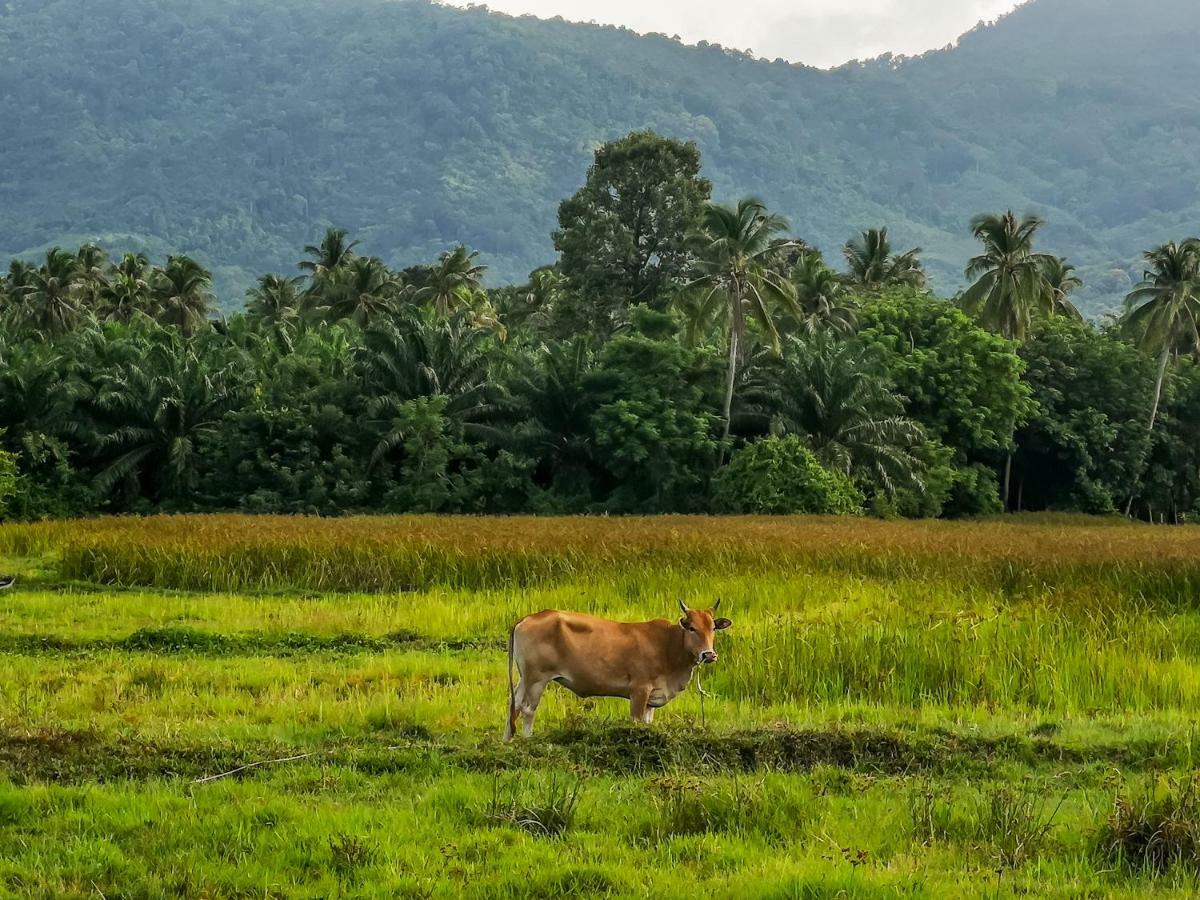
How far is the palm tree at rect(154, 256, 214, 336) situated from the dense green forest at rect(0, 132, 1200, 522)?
15.1 m

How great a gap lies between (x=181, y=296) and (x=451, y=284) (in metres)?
16.5

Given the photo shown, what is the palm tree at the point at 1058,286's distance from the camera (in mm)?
55656

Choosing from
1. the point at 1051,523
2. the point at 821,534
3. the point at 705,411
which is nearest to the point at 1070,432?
the point at 1051,523

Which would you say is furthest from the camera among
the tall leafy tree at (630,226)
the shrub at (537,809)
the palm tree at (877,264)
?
the palm tree at (877,264)

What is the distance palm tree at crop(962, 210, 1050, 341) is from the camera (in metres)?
52.7

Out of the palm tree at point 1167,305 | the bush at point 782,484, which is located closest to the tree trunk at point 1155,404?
the palm tree at point 1167,305

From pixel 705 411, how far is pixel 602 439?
14.6ft

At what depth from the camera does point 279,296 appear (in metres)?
75.1

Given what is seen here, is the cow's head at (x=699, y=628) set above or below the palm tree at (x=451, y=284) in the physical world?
below

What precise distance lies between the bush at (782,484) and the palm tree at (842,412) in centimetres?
202

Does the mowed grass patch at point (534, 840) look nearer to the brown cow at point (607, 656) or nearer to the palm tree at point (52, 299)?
the brown cow at point (607, 656)

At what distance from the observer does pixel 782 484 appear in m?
39.0

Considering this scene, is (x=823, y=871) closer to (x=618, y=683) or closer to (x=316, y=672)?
(x=618, y=683)

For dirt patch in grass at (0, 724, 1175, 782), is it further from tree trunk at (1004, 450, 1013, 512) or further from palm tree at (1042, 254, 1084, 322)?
palm tree at (1042, 254, 1084, 322)
